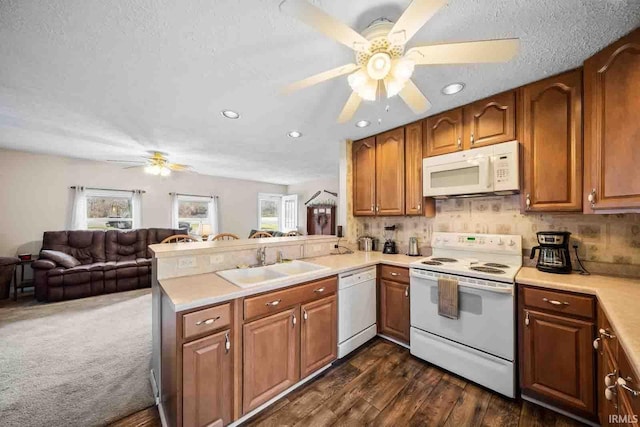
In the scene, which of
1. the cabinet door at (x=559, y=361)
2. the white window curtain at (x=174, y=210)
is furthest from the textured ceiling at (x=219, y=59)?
the white window curtain at (x=174, y=210)

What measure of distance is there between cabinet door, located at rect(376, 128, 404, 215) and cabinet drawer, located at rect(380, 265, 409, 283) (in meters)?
0.66

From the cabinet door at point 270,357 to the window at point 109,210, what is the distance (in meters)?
5.21

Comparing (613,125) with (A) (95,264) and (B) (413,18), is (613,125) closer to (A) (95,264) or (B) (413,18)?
(B) (413,18)

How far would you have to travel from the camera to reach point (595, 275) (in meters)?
1.72

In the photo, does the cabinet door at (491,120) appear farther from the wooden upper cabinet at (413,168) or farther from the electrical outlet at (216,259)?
the electrical outlet at (216,259)

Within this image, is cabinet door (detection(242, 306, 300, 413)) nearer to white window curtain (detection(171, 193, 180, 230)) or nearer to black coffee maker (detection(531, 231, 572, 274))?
black coffee maker (detection(531, 231, 572, 274))

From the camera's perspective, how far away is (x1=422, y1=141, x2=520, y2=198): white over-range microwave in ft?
6.20

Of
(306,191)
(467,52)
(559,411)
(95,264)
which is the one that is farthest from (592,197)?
(95,264)

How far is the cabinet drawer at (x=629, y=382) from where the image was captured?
79 centimetres

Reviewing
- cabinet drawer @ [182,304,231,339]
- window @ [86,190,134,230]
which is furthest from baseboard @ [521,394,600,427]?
window @ [86,190,134,230]

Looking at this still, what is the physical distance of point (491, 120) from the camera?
203 cm

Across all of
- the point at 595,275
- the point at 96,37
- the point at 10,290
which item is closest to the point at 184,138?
the point at 96,37

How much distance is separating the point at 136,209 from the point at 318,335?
530cm

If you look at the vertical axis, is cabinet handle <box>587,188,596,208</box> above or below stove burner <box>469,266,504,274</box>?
above
